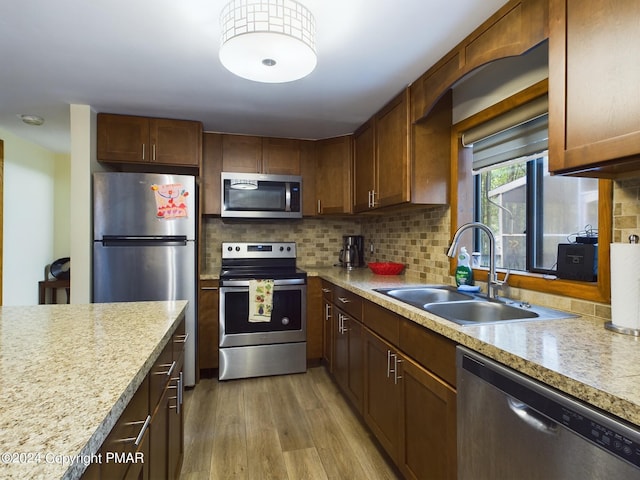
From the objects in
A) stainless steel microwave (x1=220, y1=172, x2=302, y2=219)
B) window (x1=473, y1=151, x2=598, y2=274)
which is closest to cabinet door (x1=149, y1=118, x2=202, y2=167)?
stainless steel microwave (x1=220, y1=172, x2=302, y2=219)

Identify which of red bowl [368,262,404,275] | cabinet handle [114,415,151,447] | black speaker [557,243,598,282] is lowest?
cabinet handle [114,415,151,447]

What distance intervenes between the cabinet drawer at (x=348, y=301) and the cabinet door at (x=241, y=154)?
4.53ft

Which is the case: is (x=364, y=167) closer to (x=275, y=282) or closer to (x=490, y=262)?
(x=275, y=282)

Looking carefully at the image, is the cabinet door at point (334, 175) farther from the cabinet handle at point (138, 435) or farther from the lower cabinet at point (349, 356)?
the cabinet handle at point (138, 435)

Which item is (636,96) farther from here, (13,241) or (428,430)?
(13,241)

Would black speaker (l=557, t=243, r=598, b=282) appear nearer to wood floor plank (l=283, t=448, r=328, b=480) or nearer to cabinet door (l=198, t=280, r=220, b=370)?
wood floor plank (l=283, t=448, r=328, b=480)

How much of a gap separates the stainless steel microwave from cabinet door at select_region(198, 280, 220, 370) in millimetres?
661

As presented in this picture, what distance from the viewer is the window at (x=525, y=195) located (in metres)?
1.58

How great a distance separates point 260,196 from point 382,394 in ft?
6.45

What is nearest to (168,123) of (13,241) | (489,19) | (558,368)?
(13,241)

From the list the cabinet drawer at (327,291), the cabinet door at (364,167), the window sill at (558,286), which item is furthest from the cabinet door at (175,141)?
the window sill at (558,286)

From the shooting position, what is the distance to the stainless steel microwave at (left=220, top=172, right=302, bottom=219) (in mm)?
2986

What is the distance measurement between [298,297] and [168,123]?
1.78 metres

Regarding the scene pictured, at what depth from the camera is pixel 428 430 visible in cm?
134
